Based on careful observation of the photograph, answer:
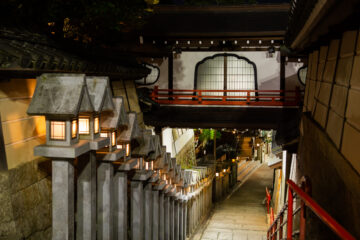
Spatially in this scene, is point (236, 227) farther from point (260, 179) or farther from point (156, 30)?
point (260, 179)

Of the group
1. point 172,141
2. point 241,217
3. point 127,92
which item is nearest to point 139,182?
point 127,92

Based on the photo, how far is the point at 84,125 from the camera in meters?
3.90

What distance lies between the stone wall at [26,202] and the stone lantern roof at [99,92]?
1133mm

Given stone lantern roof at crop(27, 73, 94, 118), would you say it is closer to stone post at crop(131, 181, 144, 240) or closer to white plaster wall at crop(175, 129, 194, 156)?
stone post at crop(131, 181, 144, 240)

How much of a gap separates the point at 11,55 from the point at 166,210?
536cm

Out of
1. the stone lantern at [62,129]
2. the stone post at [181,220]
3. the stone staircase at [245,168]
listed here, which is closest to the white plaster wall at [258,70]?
the stone post at [181,220]

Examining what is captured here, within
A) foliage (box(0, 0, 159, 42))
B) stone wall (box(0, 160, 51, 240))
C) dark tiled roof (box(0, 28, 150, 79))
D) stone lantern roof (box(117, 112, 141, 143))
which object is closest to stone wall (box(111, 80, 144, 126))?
foliage (box(0, 0, 159, 42))

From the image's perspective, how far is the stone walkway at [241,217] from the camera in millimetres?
12945

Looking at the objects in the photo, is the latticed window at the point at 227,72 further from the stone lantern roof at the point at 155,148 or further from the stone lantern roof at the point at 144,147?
the stone lantern roof at the point at 144,147

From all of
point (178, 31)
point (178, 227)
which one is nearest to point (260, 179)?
point (178, 31)

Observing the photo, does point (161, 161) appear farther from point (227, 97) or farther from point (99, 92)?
point (227, 97)

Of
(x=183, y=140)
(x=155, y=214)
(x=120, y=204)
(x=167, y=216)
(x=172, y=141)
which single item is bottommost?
(x=183, y=140)

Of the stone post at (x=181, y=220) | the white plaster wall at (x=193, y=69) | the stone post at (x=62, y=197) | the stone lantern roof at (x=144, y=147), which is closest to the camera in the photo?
the stone post at (x=62, y=197)

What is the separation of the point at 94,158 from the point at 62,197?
2.17ft
